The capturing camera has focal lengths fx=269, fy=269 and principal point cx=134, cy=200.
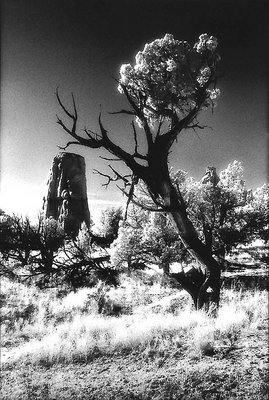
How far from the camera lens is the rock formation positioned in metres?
72.3

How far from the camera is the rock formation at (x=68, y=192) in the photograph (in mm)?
72312

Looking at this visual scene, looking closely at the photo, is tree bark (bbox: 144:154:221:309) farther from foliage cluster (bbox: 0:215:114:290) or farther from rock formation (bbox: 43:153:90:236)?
rock formation (bbox: 43:153:90:236)

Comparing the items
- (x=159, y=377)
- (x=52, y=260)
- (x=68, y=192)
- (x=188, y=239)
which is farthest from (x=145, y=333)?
(x=68, y=192)

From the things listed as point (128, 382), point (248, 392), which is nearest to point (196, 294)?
point (128, 382)

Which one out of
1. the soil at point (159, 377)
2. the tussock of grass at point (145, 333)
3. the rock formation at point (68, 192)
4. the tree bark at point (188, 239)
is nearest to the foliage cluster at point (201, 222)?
the tree bark at point (188, 239)

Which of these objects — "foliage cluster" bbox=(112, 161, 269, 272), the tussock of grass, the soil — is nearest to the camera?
the soil

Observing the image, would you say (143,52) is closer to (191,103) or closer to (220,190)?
(191,103)

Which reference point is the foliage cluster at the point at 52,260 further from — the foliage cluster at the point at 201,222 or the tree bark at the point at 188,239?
the tree bark at the point at 188,239

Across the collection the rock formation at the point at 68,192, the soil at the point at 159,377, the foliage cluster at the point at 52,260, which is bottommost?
the soil at the point at 159,377

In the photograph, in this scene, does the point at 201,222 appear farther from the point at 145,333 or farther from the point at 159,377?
the point at 159,377

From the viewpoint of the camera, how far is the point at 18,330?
12516 millimetres

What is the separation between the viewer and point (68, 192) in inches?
3000

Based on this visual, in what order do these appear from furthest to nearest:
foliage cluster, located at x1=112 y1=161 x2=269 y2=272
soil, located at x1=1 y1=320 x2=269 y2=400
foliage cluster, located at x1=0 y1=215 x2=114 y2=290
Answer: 1. foliage cluster, located at x1=112 y1=161 x2=269 y2=272
2. foliage cluster, located at x1=0 y1=215 x2=114 y2=290
3. soil, located at x1=1 y1=320 x2=269 y2=400

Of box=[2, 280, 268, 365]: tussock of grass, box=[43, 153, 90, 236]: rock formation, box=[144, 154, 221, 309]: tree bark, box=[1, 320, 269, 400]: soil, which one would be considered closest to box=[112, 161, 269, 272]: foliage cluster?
box=[144, 154, 221, 309]: tree bark
